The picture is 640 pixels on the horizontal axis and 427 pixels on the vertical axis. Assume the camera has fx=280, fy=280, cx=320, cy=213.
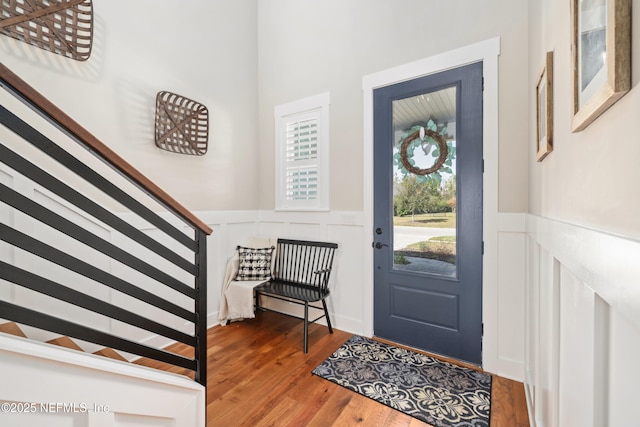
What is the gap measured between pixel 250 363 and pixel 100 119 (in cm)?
221

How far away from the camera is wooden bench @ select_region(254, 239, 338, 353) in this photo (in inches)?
102

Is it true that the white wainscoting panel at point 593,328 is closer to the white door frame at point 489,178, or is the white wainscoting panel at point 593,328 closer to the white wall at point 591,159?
the white wall at point 591,159

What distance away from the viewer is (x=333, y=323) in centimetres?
283

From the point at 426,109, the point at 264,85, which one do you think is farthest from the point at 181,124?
the point at 426,109

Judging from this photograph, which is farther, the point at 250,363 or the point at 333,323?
the point at 333,323

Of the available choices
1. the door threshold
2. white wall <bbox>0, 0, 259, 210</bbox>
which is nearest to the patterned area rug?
the door threshold

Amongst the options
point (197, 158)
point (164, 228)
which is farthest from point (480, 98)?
point (197, 158)

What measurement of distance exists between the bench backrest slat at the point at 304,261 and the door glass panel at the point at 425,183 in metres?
0.67

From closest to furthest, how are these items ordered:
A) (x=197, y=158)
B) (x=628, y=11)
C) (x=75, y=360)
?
1. (x=628, y=11)
2. (x=75, y=360)
3. (x=197, y=158)

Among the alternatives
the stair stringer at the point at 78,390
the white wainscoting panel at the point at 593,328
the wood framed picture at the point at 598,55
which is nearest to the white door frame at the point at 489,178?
the white wainscoting panel at the point at 593,328

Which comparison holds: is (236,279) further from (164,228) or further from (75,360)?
(75,360)

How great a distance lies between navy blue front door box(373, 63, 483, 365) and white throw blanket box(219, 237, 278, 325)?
121 centimetres

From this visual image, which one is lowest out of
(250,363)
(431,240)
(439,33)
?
(250,363)

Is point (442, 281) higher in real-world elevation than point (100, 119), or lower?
lower
